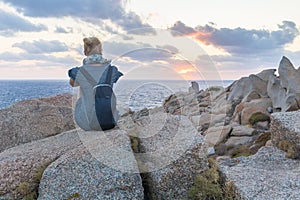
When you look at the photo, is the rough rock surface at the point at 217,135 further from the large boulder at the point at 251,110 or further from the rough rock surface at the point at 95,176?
the rough rock surface at the point at 95,176

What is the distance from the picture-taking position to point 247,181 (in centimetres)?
830

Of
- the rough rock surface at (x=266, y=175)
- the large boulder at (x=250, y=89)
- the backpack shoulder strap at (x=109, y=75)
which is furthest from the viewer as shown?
the large boulder at (x=250, y=89)

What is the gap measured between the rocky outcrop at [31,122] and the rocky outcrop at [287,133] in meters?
7.00

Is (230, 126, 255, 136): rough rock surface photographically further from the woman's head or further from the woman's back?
the woman's head

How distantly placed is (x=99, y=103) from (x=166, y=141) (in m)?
1.99

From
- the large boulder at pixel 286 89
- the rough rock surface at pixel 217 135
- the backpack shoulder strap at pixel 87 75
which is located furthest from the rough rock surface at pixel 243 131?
the backpack shoulder strap at pixel 87 75

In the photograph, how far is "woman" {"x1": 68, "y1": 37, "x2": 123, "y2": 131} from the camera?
28.0ft

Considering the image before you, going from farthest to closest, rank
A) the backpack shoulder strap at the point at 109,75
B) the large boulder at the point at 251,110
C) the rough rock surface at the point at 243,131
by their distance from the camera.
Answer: the large boulder at the point at 251,110
the rough rock surface at the point at 243,131
the backpack shoulder strap at the point at 109,75

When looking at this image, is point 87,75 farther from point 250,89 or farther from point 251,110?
point 250,89

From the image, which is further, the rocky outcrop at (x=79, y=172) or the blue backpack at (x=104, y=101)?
the blue backpack at (x=104, y=101)

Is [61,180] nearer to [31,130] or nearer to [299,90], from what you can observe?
[31,130]

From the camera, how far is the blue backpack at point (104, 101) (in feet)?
28.1

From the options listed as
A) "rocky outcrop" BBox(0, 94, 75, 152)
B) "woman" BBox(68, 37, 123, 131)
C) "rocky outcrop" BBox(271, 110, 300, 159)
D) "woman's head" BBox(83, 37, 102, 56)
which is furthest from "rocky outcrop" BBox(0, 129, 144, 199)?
"rocky outcrop" BBox(271, 110, 300, 159)

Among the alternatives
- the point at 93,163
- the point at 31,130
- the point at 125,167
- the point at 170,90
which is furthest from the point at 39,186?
the point at 31,130
